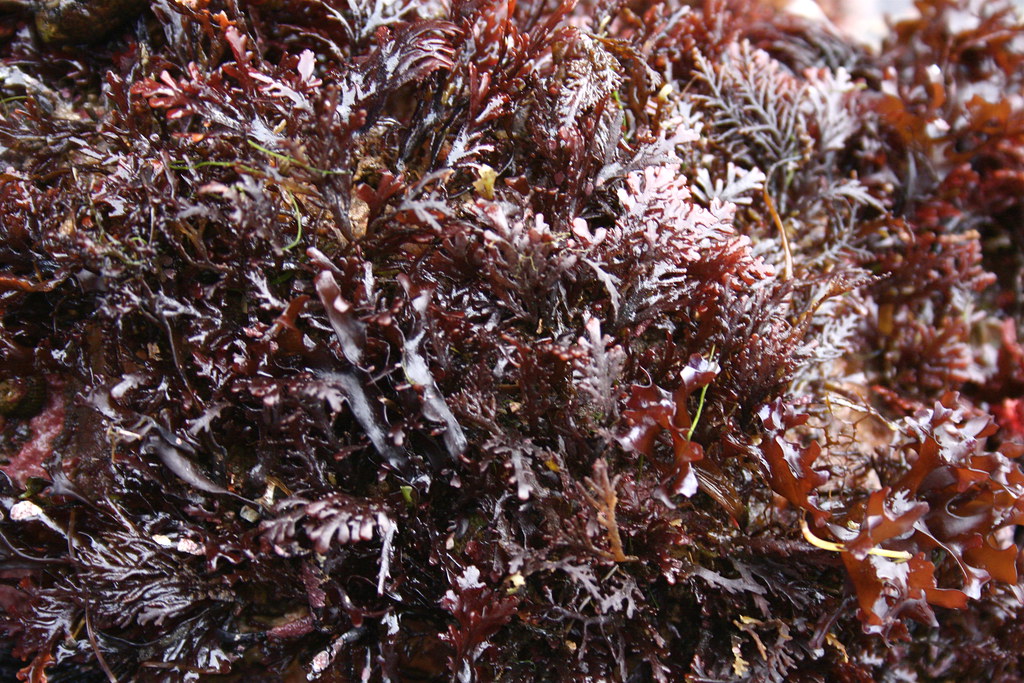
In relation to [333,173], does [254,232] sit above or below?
below

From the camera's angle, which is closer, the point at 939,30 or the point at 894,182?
the point at 894,182

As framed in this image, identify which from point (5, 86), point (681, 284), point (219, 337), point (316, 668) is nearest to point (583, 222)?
point (681, 284)

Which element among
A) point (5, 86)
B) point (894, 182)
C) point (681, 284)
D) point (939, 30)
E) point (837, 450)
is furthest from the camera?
point (939, 30)

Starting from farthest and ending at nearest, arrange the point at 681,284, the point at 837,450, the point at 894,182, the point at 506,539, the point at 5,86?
the point at 894,182 → the point at 837,450 → the point at 5,86 → the point at 681,284 → the point at 506,539

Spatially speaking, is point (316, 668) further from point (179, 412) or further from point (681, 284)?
point (681, 284)

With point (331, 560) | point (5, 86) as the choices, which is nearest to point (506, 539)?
point (331, 560)

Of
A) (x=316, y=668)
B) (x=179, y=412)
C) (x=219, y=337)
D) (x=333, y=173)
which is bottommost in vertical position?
(x=316, y=668)
